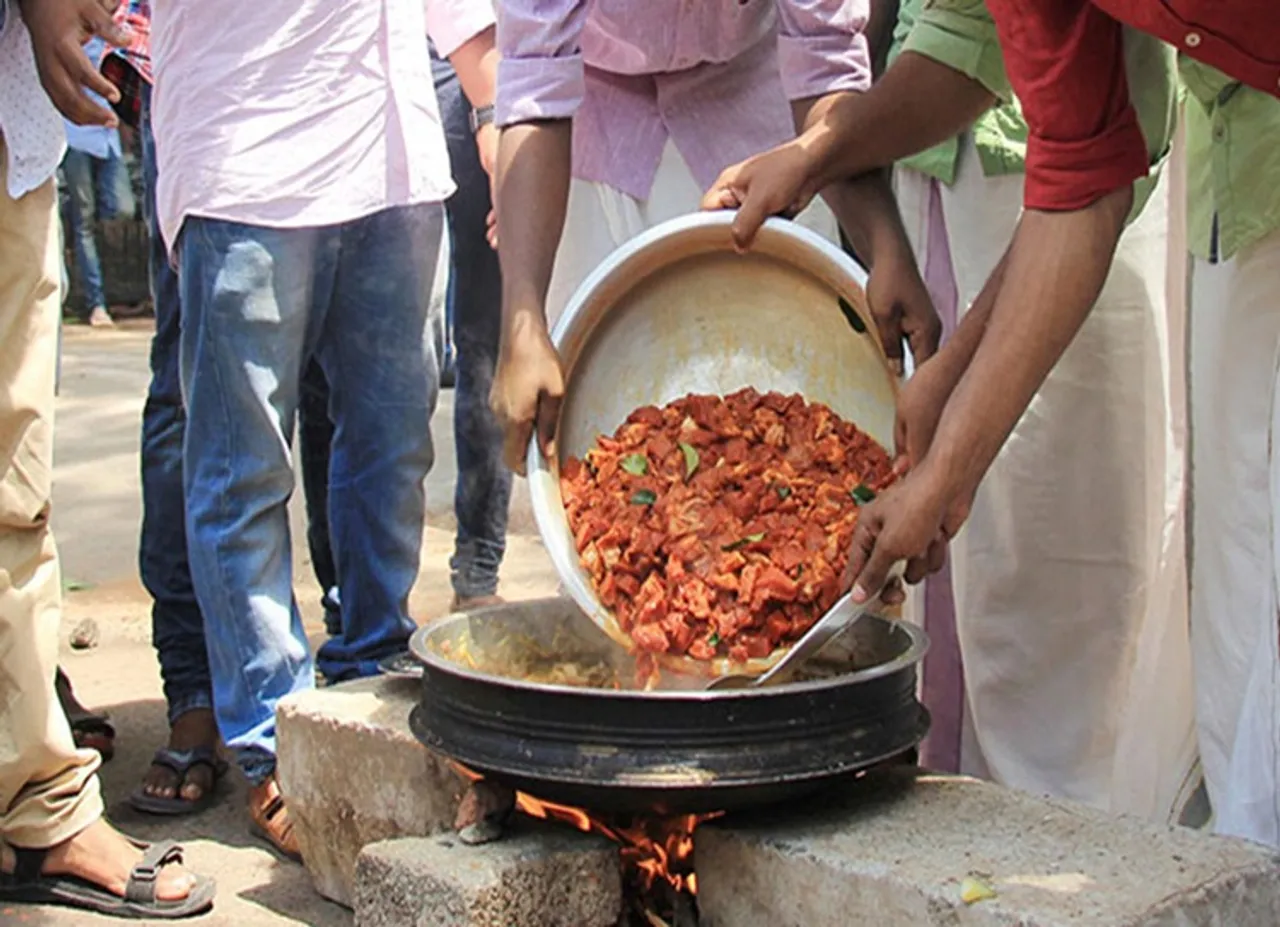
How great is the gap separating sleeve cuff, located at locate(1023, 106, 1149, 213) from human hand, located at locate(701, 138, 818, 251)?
0.57 metres

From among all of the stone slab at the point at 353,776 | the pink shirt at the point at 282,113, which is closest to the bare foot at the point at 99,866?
the stone slab at the point at 353,776

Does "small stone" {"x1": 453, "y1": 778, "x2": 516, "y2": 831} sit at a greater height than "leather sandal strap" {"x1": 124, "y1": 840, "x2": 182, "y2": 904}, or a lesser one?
greater

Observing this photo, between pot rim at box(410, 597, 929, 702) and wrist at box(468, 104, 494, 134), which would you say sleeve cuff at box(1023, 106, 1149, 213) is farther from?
wrist at box(468, 104, 494, 134)

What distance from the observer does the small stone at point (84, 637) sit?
498 centimetres

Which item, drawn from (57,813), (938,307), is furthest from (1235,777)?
(57,813)

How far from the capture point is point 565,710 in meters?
2.38

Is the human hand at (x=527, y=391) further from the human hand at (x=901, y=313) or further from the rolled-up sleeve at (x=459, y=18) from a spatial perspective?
the rolled-up sleeve at (x=459, y=18)

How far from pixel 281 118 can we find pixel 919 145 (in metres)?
1.24

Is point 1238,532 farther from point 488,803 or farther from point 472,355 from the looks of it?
point 472,355

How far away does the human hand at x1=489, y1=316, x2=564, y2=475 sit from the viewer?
9.45 ft

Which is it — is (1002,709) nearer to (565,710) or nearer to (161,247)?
(565,710)

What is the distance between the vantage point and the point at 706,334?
305 centimetres

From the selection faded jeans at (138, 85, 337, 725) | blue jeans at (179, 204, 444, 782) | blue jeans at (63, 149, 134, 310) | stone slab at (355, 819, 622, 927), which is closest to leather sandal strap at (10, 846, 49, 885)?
blue jeans at (179, 204, 444, 782)

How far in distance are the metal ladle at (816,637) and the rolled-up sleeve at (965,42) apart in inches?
34.5
